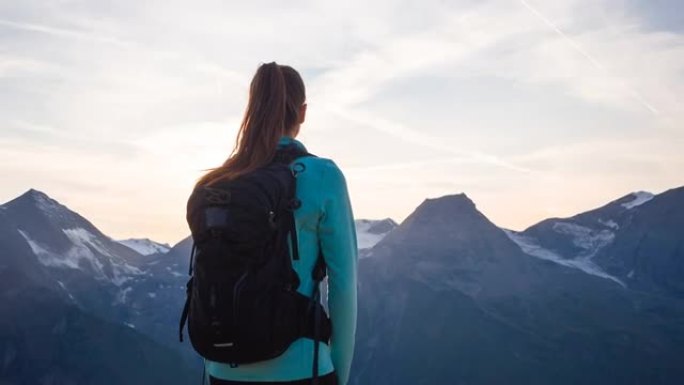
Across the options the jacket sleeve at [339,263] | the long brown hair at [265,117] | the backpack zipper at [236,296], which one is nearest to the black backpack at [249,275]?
the backpack zipper at [236,296]

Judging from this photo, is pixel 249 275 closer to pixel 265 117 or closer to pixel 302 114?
pixel 265 117

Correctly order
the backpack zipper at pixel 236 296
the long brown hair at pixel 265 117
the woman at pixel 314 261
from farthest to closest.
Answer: the long brown hair at pixel 265 117
the woman at pixel 314 261
the backpack zipper at pixel 236 296

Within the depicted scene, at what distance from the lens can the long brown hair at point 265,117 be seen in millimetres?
6934

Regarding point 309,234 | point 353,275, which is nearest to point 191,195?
point 309,234

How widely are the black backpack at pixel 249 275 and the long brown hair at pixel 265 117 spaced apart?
0.31 m

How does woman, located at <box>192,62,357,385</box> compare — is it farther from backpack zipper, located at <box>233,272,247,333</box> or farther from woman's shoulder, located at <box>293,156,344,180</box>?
backpack zipper, located at <box>233,272,247,333</box>

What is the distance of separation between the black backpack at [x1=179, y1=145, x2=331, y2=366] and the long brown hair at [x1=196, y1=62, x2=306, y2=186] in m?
0.31

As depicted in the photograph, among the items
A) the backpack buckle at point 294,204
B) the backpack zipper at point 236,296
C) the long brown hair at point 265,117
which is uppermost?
the long brown hair at point 265,117

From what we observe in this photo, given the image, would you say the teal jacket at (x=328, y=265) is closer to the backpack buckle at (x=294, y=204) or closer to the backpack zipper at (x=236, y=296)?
the backpack buckle at (x=294, y=204)

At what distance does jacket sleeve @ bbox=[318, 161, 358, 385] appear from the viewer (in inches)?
262

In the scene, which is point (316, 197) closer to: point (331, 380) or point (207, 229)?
point (207, 229)

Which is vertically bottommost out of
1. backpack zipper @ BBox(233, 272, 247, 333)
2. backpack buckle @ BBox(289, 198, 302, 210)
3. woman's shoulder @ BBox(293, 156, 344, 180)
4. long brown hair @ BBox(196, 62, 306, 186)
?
backpack zipper @ BBox(233, 272, 247, 333)

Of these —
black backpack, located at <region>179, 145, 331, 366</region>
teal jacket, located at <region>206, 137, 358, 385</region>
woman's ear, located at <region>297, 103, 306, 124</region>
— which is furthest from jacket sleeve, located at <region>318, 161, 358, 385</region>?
woman's ear, located at <region>297, 103, 306, 124</region>

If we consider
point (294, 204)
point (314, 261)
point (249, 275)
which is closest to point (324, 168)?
point (294, 204)
